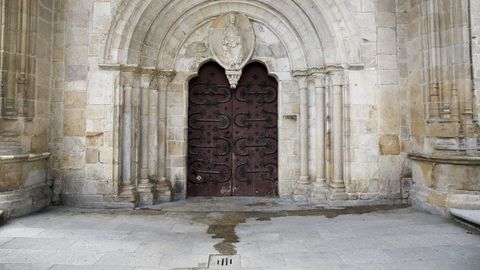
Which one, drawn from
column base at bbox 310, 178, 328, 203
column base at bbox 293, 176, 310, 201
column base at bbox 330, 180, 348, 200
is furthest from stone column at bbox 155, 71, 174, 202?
column base at bbox 330, 180, 348, 200

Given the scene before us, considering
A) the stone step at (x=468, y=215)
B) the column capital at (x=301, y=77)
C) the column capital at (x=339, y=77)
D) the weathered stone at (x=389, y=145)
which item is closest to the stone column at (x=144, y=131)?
the column capital at (x=301, y=77)

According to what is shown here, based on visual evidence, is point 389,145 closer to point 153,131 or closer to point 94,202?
point 153,131

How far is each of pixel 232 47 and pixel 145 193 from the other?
2.92 m

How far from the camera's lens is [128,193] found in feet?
17.5

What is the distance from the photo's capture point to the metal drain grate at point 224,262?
2972 mm

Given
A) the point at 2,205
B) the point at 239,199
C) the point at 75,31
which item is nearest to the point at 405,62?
the point at 239,199

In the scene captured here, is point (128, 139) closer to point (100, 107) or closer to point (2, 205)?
point (100, 107)

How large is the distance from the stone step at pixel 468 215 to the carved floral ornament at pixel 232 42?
3861 mm

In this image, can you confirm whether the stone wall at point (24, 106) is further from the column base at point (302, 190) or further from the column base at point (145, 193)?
the column base at point (302, 190)

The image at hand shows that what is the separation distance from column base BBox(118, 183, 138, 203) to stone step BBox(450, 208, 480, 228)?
4.57 metres

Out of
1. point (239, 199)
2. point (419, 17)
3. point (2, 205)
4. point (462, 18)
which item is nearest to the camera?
point (2, 205)

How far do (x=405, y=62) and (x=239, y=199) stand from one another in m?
3.63

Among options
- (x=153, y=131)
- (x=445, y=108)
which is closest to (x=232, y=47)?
(x=153, y=131)

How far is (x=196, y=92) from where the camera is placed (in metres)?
6.30
